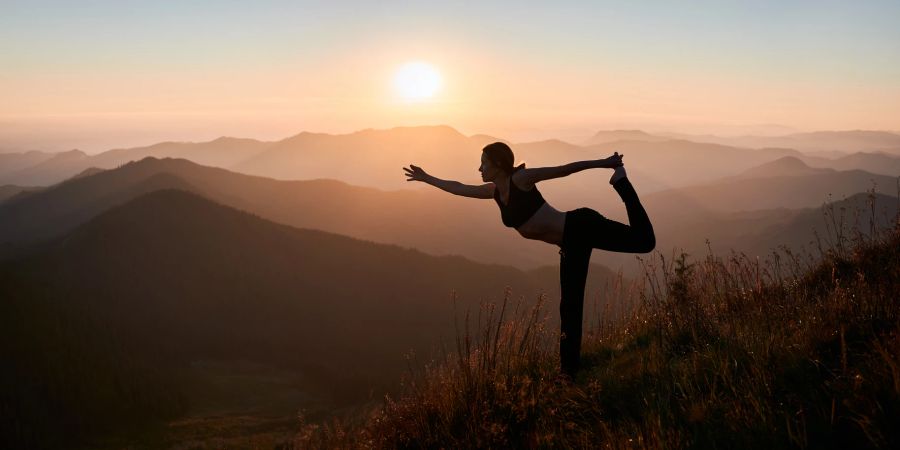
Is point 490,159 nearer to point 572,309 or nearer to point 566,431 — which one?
point 572,309

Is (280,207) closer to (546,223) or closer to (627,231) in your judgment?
(546,223)

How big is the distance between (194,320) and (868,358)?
87.3 metres

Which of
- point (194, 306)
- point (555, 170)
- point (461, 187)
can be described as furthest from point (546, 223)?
point (194, 306)

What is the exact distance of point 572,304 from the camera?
4.65m

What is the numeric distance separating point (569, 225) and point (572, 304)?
2.17ft

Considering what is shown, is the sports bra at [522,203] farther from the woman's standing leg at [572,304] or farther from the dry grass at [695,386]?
the dry grass at [695,386]

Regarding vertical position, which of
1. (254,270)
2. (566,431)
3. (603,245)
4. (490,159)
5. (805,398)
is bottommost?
(254,270)

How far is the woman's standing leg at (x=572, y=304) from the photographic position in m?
4.55

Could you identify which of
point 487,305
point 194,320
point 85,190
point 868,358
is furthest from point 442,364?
point 85,190

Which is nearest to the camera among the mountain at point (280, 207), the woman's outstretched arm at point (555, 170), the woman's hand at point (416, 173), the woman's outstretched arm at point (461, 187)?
the woman's outstretched arm at point (555, 170)

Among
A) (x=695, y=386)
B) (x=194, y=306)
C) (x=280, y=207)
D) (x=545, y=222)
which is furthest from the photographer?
(x=280, y=207)

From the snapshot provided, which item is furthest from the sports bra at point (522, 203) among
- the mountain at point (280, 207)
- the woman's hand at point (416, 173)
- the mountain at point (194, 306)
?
the mountain at point (280, 207)

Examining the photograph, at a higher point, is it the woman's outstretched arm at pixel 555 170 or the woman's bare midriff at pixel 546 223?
the woman's outstretched arm at pixel 555 170

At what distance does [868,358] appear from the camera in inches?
124
